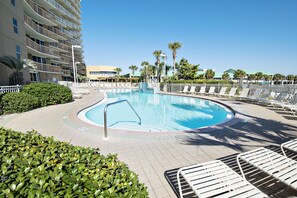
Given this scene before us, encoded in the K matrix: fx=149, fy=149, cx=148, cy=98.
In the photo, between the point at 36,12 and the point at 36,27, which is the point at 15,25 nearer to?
the point at 36,27

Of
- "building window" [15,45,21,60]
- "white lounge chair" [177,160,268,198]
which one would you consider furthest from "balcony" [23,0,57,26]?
"white lounge chair" [177,160,268,198]

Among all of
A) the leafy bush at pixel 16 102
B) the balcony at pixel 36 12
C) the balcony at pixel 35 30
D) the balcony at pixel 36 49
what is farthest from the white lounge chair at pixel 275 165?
the balcony at pixel 36 12

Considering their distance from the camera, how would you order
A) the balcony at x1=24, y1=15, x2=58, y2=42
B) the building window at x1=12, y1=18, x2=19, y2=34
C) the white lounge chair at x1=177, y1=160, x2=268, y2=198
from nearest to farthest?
1. the white lounge chair at x1=177, y1=160, x2=268, y2=198
2. the building window at x1=12, y1=18, x2=19, y2=34
3. the balcony at x1=24, y1=15, x2=58, y2=42

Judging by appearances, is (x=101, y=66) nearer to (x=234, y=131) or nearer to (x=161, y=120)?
(x=161, y=120)

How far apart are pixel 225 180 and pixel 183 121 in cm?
718

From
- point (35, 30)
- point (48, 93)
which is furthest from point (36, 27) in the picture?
point (48, 93)

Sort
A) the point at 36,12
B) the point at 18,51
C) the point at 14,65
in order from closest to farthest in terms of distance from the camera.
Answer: the point at 14,65 → the point at 18,51 → the point at 36,12

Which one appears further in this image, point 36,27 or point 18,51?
point 36,27

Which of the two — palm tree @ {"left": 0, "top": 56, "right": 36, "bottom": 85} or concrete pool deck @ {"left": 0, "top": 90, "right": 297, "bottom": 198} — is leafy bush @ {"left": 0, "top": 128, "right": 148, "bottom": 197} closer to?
concrete pool deck @ {"left": 0, "top": 90, "right": 297, "bottom": 198}

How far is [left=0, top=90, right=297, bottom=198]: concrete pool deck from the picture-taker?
335 cm

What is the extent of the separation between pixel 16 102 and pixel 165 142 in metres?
9.26

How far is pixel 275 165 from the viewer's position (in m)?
2.51

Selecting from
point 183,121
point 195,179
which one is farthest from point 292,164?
point 183,121

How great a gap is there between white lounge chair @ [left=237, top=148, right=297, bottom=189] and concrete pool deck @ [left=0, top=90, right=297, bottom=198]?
107 centimetres
